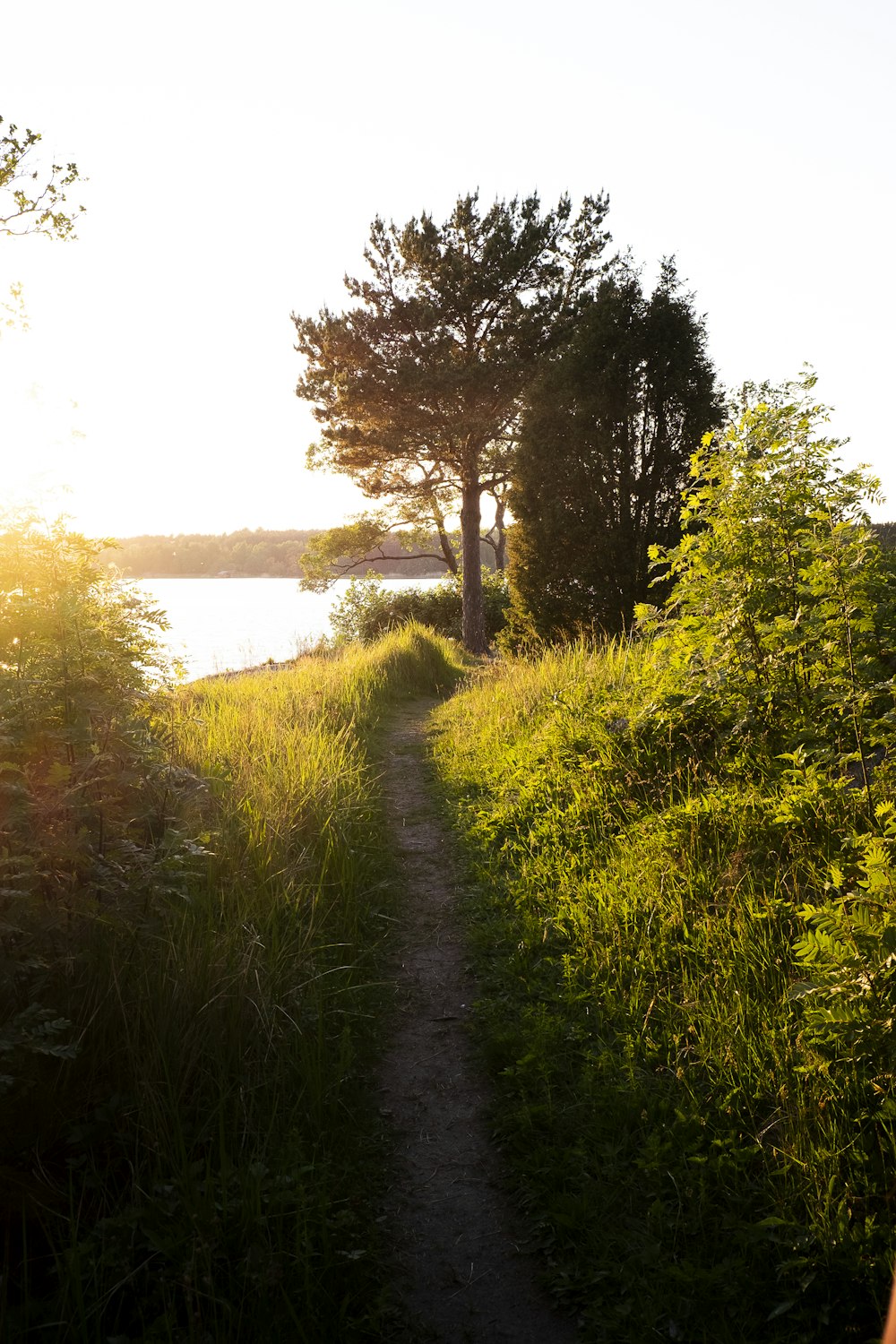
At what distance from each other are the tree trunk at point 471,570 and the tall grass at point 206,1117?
15.5 m

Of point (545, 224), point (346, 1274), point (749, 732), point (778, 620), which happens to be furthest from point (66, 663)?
point (545, 224)

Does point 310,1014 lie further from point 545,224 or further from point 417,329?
point 545,224

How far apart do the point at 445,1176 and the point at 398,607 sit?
21.6 meters

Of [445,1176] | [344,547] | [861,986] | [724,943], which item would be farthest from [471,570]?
[861,986]

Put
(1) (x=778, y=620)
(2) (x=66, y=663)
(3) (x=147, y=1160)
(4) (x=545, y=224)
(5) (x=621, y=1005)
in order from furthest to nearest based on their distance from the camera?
(4) (x=545, y=224) → (1) (x=778, y=620) → (5) (x=621, y=1005) → (2) (x=66, y=663) → (3) (x=147, y=1160)

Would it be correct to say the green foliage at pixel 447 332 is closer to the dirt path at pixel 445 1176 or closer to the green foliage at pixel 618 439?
the green foliage at pixel 618 439

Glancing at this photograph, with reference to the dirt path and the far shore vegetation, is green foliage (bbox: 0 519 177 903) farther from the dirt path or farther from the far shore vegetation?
the dirt path

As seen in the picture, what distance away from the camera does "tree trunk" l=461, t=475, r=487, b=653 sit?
19.7 meters

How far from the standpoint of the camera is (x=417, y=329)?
17188mm

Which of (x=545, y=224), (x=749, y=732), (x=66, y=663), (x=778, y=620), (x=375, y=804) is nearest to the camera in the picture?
(x=66, y=663)

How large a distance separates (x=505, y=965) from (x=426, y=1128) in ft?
3.78

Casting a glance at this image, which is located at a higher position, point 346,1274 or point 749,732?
point 749,732

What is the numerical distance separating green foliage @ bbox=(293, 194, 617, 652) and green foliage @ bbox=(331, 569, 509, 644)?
6.13 metres

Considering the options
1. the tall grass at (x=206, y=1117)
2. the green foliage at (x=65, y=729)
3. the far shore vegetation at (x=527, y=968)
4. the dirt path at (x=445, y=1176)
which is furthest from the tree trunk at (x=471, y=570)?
the green foliage at (x=65, y=729)
